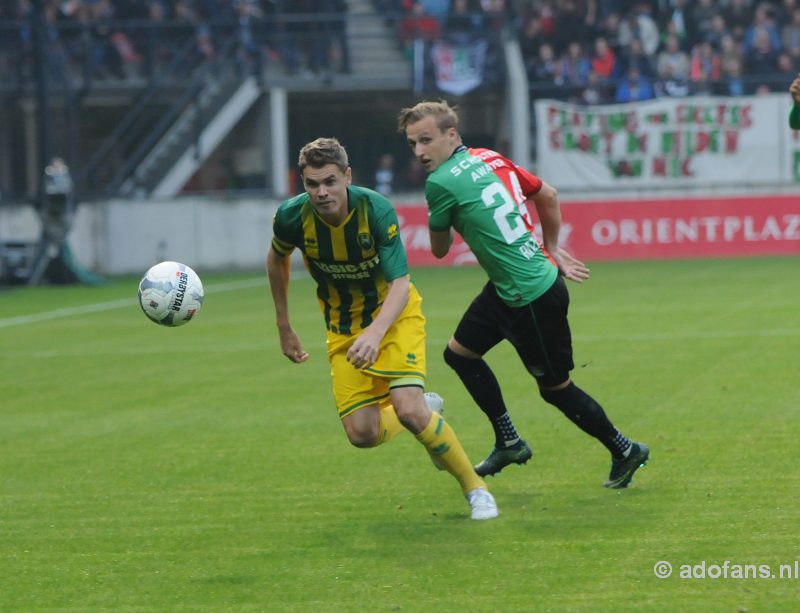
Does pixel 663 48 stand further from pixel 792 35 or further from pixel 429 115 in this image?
pixel 429 115

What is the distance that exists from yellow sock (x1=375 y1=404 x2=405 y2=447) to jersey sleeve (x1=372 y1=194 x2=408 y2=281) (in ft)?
2.50

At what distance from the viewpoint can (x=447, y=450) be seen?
6594mm

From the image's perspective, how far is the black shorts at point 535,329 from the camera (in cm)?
687

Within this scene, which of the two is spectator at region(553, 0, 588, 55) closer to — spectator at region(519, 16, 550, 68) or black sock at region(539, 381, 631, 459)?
spectator at region(519, 16, 550, 68)

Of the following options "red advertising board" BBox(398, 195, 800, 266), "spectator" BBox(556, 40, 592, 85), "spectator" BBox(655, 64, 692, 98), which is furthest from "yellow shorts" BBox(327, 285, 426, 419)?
"spectator" BBox(556, 40, 592, 85)

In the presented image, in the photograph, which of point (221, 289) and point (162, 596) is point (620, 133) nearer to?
point (221, 289)

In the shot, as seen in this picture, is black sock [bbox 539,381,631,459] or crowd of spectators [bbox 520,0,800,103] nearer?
black sock [bbox 539,381,631,459]

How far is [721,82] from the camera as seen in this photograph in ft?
96.4

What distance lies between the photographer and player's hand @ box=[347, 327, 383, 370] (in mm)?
6062

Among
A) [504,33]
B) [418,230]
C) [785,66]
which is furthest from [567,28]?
[418,230]

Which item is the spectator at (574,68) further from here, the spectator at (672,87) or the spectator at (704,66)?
the spectator at (704,66)

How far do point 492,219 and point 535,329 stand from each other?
58 cm

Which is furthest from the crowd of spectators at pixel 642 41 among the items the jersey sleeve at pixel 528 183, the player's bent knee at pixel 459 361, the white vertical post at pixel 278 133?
the player's bent knee at pixel 459 361

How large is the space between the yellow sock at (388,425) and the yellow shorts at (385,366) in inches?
3.2
